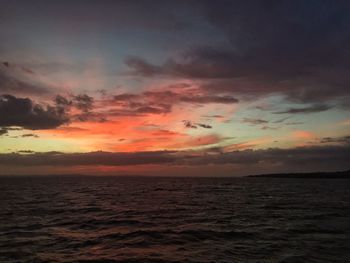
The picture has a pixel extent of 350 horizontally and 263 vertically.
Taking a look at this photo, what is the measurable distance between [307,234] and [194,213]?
1608cm

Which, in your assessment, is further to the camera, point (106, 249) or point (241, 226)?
point (241, 226)

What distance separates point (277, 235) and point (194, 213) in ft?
51.1

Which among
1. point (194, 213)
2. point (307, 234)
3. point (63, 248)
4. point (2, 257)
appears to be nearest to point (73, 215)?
point (194, 213)

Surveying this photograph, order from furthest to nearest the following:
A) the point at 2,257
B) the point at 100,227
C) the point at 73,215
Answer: the point at 73,215 < the point at 100,227 < the point at 2,257

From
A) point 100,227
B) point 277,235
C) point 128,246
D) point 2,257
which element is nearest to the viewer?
point 2,257

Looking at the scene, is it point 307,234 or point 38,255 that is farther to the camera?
point 307,234

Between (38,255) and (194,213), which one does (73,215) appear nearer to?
(194,213)

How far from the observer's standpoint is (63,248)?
23078mm

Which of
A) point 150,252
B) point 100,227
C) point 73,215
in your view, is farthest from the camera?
point 73,215

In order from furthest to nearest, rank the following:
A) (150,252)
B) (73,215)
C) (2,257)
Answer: (73,215)
(150,252)
(2,257)

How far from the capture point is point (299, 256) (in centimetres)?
2133

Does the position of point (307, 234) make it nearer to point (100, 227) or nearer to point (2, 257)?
point (100, 227)

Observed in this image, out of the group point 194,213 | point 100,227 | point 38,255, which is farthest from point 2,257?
point 194,213

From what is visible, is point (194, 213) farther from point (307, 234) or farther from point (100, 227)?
point (307, 234)
